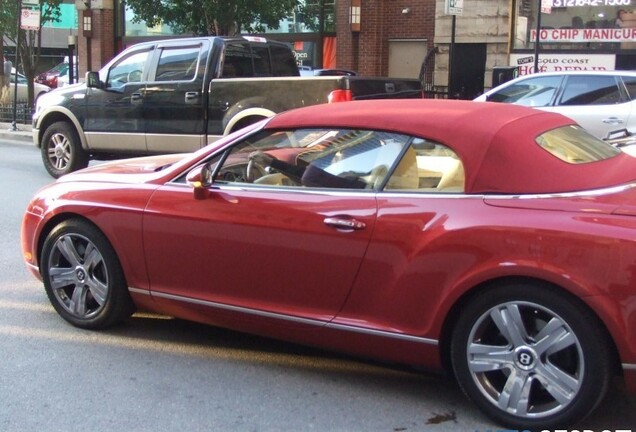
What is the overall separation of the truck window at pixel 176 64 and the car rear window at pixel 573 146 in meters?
6.94

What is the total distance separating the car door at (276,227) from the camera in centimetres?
389

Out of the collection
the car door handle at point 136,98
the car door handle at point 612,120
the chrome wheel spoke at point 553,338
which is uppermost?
the car door handle at point 136,98

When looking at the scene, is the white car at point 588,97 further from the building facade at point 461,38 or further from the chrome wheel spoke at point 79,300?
the chrome wheel spoke at point 79,300

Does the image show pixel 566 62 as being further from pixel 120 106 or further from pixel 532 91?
pixel 120 106

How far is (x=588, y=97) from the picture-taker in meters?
10.8

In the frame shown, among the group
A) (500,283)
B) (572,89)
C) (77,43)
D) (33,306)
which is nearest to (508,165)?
(500,283)

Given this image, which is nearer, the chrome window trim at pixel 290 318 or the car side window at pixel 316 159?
the chrome window trim at pixel 290 318

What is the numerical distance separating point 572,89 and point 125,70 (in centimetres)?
638

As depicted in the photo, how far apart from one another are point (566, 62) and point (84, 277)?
1509 cm

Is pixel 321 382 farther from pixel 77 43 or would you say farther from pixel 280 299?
pixel 77 43

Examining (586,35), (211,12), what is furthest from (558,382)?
(586,35)

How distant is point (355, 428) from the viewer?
11.8 feet

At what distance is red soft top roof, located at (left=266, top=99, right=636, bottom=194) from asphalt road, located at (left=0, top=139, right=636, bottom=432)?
114 cm

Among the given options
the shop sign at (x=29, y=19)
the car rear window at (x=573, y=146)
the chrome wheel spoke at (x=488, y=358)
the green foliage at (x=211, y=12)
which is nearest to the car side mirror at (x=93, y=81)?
the green foliage at (x=211, y=12)
